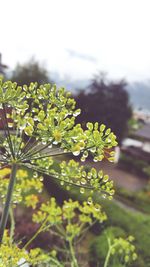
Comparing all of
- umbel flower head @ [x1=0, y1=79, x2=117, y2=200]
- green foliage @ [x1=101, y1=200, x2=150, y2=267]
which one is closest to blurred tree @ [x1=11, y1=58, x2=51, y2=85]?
green foliage @ [x1=101, y1=200, x2=150, y2=267]

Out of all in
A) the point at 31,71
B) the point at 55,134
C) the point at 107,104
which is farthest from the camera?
the point at 31,71

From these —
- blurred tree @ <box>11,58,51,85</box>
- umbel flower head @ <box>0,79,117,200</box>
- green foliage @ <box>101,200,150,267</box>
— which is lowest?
green foliage @ <box>101,200,150,267</box>

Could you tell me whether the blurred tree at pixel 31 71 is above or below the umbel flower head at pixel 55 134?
above

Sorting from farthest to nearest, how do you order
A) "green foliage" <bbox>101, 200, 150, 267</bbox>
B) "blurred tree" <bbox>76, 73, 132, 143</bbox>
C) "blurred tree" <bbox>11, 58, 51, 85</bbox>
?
"blurred tree" <bbox>11, 58, 51, 85</bbox> → "blurred tree" <bbox>76, 73, 132, 143</bbox> → "green foliage" <bbox>101, 200, 150, 267</bbox>

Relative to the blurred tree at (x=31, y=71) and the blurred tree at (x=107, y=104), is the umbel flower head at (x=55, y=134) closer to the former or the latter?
the blurred tree at (x=107, y=104)

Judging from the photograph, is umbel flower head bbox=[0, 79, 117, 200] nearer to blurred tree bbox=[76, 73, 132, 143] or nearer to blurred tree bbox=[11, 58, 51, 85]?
blurred tree bbox=[76, 73, 132, 143]

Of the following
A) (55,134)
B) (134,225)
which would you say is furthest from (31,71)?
(55,134)

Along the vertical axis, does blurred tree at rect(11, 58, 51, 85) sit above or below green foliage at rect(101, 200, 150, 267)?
above

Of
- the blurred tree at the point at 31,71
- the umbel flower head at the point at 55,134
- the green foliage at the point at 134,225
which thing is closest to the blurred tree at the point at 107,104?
the blurred tree at the point at 31,71

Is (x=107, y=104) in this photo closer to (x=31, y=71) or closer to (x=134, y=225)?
(x=31, y=71)
